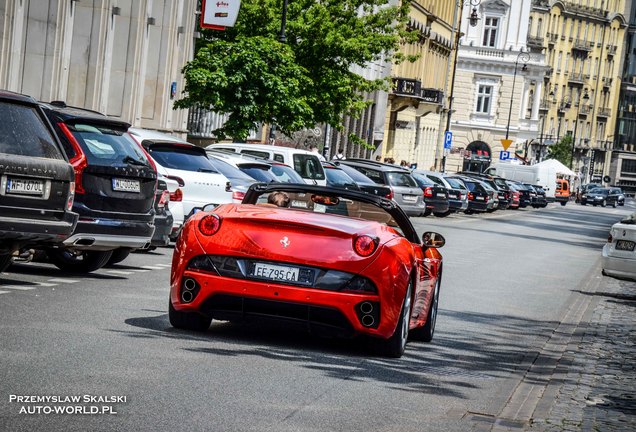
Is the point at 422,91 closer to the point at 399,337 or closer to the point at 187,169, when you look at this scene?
the point at 187,169

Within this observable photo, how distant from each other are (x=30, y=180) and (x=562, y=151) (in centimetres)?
14159

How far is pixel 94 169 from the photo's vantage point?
14742mm

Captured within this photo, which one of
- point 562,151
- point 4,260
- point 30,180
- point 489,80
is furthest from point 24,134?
point 562,151

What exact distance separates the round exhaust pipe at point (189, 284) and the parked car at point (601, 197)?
11865 cm

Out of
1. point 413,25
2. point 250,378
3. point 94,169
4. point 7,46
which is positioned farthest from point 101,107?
point 413,25

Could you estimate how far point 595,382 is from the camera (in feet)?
38.0

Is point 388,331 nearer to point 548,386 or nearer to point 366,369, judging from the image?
Result: point 366,369

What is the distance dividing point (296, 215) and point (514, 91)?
116 metres

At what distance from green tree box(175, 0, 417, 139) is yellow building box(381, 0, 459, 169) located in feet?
109

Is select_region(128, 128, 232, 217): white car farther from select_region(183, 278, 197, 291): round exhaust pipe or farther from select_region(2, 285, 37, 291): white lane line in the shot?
select_region(183, 278, 197, 291): round exhaust pipe

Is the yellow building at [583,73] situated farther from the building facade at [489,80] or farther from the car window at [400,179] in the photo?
the car window at [400,179]

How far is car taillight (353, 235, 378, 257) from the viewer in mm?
10570

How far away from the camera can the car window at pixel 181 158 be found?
2102cm

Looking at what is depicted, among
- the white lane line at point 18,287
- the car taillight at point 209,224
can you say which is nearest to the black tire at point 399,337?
the car taillight at point 209,224
